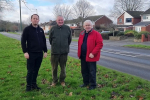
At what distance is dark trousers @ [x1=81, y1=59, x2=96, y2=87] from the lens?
5.12 meters

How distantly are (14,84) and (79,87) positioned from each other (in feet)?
6.99

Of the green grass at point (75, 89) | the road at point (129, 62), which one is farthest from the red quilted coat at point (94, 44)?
the road at point (129, 62)

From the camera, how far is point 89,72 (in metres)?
5.26

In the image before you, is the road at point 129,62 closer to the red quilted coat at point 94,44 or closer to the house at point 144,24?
the red quilted coat at point 94,44

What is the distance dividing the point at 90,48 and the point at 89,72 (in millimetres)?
811

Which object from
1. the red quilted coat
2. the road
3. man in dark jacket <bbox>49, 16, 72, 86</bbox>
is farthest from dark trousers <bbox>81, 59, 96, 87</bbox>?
the road

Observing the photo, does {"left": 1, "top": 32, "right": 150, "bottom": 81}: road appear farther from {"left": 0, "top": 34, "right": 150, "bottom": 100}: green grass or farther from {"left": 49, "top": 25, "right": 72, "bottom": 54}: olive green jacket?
{"left": 49, "top": 25, "right": 72, "bottom": 54}: olive green jacket

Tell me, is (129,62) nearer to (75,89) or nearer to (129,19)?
(75,89)

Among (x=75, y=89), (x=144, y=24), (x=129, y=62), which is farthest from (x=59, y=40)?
(x=144, y=24)

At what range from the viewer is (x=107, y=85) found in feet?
18.1

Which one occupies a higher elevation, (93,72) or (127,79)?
(93,72)

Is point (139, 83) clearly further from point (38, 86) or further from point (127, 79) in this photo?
point (38, 86)

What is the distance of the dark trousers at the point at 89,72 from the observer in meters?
5.12

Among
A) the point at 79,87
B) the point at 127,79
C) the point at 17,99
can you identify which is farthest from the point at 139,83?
the point at 17,99
